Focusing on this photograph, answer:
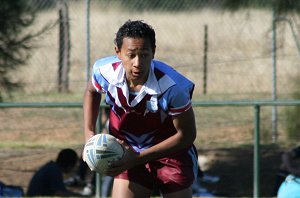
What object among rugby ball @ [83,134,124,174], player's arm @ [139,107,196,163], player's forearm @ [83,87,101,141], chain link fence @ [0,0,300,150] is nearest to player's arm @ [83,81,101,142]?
player's forearm @ [83,87,101,141]

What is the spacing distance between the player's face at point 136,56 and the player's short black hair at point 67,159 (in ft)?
18.2

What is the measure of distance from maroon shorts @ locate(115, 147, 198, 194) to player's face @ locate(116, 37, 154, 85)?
659mm

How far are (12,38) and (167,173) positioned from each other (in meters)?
6.47

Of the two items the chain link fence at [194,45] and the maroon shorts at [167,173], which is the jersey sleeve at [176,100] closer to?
the maroon shorts at [167,173]

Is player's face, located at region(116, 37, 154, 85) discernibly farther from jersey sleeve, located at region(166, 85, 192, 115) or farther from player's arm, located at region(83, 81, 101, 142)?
player's arm, located at region(83, 81, 101, 142)

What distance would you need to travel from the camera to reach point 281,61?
45.0 ft

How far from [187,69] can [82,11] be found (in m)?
1.98

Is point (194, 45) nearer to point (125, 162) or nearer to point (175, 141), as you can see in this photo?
point (175, 141)

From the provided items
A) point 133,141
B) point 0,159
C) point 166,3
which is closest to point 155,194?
point 0,159

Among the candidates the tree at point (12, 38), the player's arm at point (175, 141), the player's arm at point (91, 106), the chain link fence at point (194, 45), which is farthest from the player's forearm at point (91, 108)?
the chain link fence at point (194, 45)

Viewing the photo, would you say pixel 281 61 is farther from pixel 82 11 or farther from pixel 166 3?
pixel 82 11

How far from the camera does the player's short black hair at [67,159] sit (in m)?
10.5

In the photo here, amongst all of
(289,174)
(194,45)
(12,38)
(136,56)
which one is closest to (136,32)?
(136,56)

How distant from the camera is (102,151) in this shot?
507 cm
